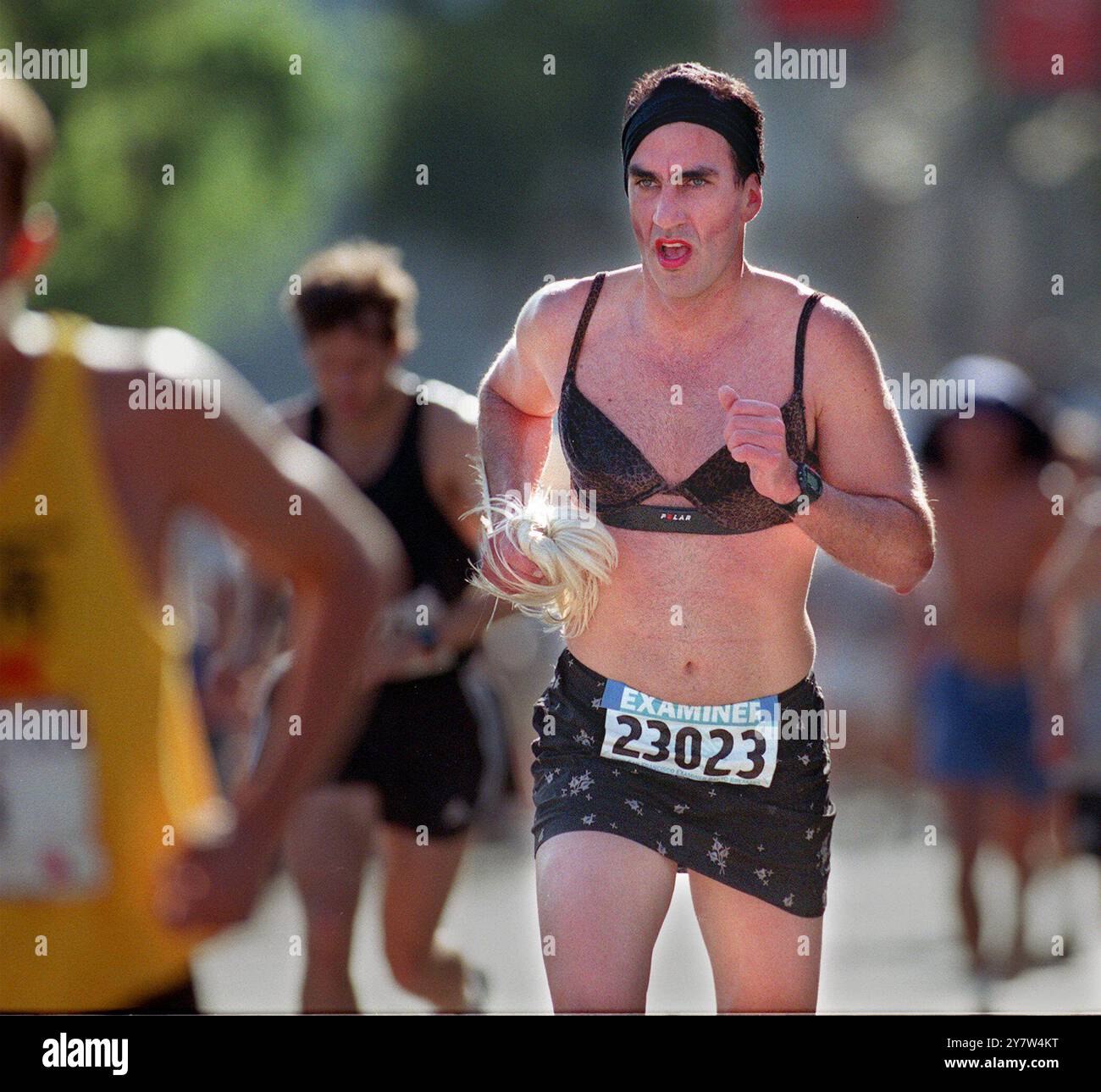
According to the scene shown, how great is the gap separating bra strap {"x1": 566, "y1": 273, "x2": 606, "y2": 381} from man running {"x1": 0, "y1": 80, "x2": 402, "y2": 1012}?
3.04 feet

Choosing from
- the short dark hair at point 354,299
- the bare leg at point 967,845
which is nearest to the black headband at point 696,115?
the short dark hair at point 354,299

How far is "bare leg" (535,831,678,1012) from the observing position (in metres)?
3.85

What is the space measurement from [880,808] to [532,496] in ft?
32.7

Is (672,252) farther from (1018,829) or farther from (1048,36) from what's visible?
(1048,36)

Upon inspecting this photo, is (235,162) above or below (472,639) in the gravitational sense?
above

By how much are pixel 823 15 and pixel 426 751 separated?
646cm

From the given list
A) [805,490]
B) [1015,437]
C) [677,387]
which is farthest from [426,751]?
[1015,437]

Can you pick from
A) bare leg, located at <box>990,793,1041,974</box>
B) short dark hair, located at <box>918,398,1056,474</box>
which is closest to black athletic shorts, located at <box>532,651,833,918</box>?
bare leg, located at <box>990,793,1041,974</box>

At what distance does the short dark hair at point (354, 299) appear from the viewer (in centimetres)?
598

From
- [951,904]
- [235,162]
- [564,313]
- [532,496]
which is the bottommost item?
[951,904]

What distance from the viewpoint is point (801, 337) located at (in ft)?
12.8

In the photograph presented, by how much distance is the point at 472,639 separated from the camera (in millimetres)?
5871
